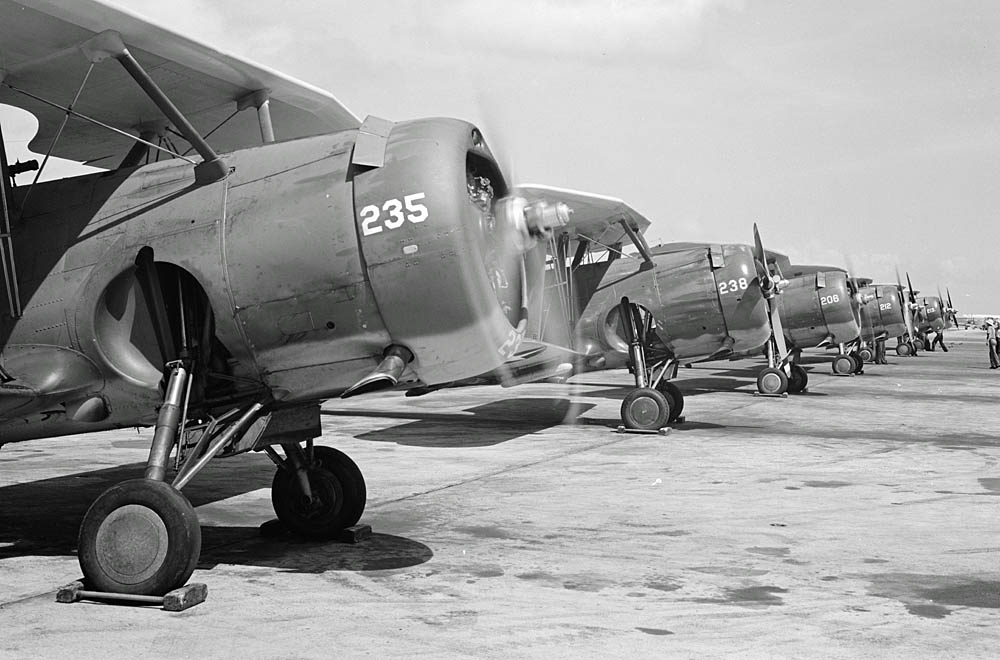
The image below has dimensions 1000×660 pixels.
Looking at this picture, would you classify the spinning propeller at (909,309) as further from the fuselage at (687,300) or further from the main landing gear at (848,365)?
the fuselage at (687,300)

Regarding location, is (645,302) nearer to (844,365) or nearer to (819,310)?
(819,310)

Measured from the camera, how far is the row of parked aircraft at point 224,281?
5.52 meters

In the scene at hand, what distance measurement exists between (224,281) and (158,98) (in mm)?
1216

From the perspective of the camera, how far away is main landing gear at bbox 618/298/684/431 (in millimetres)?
15398

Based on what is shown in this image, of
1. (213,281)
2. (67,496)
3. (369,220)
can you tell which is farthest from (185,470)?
(67,496)

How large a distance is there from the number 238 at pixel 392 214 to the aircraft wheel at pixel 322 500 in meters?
2.52

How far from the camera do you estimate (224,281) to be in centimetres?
579

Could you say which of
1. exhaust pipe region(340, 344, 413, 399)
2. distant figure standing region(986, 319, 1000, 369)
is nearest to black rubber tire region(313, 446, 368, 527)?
exhaust pipe region(340, 344, 413, 399)

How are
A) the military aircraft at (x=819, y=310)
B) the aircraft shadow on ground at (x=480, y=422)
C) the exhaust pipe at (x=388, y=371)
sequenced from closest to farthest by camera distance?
the exhaust pipe at (x=388, y=371)
the aircraft shadow on ground at (x=480, y=422)
the military aircraft at (x=819, y=310)

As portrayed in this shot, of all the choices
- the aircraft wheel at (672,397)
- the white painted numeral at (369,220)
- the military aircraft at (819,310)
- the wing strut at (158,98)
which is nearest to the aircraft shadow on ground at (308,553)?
the white painted numeral at (369,220)

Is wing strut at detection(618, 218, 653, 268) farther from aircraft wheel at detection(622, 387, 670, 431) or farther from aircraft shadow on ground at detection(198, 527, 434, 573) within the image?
aircraft shadow on ground at detection(198, 527, 434, 573)

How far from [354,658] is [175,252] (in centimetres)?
279

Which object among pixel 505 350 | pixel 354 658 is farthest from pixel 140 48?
pixel 354 658

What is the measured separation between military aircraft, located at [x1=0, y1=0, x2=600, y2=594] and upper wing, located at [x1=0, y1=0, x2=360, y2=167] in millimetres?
26
